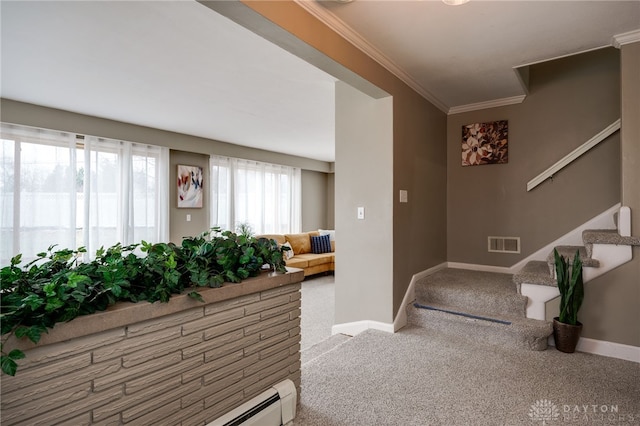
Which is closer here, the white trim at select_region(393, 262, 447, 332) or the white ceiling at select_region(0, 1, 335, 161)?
the white ceiling at select_region(0, 1, 335, 161)

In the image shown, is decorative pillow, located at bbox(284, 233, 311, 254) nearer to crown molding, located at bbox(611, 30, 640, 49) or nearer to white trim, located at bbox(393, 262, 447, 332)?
white trim, located at bbox(393, 262, 447, 332)

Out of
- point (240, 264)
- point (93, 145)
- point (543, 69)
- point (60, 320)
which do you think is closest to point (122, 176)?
point (93, 145)

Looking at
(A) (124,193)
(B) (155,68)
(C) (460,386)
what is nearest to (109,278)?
(C) (460,386)

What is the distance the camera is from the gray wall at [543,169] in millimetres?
3252

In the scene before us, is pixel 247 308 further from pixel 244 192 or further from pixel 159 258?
pixel 244 192

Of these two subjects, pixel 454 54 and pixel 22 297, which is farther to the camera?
pixel 454 54

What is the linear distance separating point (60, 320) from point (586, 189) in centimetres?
412

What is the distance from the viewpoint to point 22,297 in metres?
1.04

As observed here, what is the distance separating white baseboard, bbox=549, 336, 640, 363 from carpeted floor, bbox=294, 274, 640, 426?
0.07 m

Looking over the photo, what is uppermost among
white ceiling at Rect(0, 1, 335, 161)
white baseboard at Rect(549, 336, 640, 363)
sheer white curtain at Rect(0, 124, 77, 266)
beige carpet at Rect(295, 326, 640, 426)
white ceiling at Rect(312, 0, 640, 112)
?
white ceiling at Rect(0, 1, 335, 161)

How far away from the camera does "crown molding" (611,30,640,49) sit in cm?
234

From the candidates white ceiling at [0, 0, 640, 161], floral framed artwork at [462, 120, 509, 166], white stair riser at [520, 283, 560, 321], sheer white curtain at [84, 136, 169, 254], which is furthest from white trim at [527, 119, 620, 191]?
sheer white curtain at [84, 136, 169, 254]

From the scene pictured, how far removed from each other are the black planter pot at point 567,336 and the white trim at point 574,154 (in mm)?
1535

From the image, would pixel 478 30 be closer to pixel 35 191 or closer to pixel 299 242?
pixel 35 191
